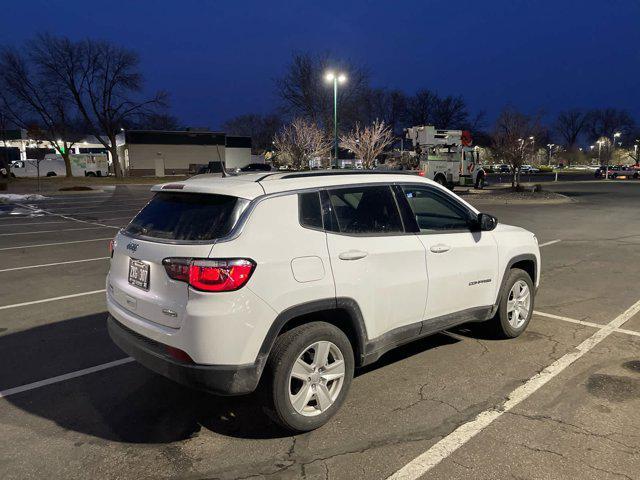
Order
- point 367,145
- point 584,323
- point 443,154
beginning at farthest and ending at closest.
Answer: point 367,145 < point 443,154 < point 584,323

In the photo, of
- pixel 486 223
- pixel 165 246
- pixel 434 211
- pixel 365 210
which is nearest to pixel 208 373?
pixel 165 246

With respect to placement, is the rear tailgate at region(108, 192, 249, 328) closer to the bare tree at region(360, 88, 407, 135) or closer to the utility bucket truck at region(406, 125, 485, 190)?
the utility bucket truck at region(406, 125, 485, 190)

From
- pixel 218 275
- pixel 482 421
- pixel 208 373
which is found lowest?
pixel 482 421

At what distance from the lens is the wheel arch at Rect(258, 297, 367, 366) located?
309 cm

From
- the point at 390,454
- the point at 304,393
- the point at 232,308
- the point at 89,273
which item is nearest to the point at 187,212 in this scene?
the point at 232,308

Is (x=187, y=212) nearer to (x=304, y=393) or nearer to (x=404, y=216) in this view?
(x=304, y=393)

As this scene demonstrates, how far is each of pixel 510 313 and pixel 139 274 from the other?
3.63 meters

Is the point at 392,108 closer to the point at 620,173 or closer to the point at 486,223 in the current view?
the point at 620,173

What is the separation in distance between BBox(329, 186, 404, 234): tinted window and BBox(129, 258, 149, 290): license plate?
4.46 ft

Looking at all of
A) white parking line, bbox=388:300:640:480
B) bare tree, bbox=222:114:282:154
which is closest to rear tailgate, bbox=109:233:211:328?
white parking line, bbox=388:300:640:480

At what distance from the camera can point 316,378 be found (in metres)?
3.37

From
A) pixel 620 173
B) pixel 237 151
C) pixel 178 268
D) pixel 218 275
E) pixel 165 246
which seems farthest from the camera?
pixel 237 151

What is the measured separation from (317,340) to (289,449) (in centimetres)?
72

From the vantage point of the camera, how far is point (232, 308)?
2916 mm
